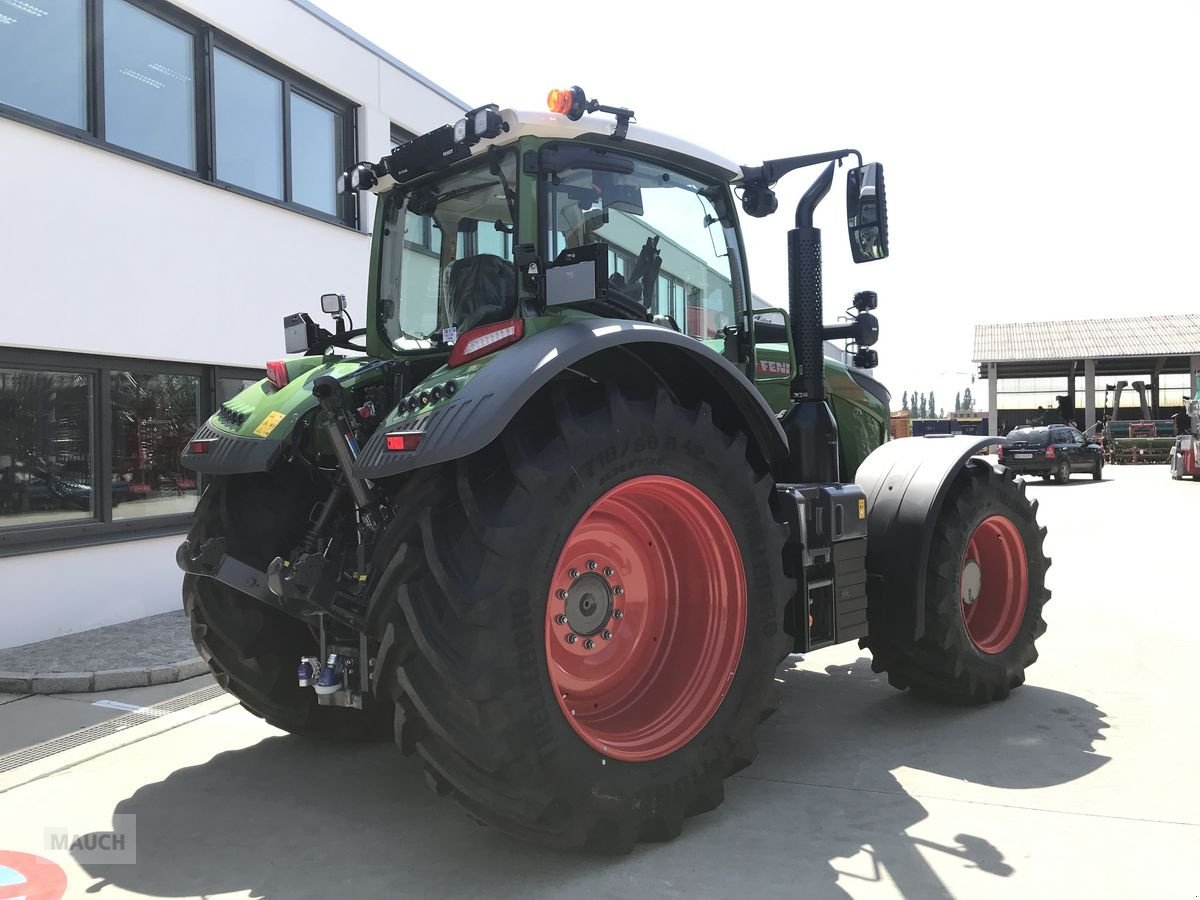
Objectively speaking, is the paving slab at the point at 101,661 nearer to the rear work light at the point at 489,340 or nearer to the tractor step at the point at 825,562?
the rear work light at the point at 489,340

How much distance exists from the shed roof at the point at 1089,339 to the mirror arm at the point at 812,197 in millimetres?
37020

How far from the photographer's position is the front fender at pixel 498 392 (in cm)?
274

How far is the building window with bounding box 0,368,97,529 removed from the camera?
657cm

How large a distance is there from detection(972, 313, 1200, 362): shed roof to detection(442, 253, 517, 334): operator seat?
126 ft

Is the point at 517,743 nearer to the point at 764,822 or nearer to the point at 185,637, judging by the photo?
the point at 764,822

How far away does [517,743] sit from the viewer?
110 inches

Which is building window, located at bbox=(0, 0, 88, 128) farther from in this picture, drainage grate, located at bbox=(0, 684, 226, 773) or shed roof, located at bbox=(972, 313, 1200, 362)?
shed roof, located at bbox=(972, 313, 1200, 362)

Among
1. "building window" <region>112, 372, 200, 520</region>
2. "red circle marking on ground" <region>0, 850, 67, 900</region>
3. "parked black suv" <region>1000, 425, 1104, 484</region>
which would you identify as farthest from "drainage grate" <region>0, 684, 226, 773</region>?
"parked black suv" <region>1000, 425, 1104, 484</region>

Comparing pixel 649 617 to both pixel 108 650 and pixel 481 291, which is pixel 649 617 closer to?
pixel 481 291

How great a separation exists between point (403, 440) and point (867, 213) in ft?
7.79

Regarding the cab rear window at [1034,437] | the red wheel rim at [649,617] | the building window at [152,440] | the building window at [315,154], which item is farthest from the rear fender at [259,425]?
the cab rear window at [1034,437]

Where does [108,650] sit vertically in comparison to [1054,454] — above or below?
below

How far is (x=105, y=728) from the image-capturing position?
4.73 meters

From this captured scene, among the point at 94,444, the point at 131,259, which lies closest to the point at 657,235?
the point at 131,259
